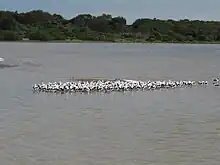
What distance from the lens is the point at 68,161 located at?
12547 millimetres

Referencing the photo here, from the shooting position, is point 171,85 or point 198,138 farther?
point 171,85

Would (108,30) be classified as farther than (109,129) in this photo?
Yes

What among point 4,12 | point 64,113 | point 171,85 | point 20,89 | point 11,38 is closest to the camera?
point 64,113

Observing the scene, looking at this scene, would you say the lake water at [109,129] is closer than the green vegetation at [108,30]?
Yes

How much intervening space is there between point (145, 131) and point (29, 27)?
132263 millimetres

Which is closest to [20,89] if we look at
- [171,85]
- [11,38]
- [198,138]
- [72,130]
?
[171,85]

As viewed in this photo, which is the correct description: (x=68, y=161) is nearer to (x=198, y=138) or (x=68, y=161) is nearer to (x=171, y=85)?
(x=198, y=138)

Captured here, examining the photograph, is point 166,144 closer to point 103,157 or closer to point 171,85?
point 103,157

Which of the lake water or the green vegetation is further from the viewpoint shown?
the green vegetation

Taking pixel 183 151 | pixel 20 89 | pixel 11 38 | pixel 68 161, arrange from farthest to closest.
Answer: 1. pixel 11 38
2. pixel 20 89
3. pixel 183 151
4. pixel 68 161

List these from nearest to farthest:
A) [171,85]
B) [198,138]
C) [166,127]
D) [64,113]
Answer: [198,138], [166,127], [64,113], [171,85]

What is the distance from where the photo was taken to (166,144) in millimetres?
14281

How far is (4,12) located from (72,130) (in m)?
142

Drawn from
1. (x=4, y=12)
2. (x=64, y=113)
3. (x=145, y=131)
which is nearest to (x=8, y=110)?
(x=64, y=113)
